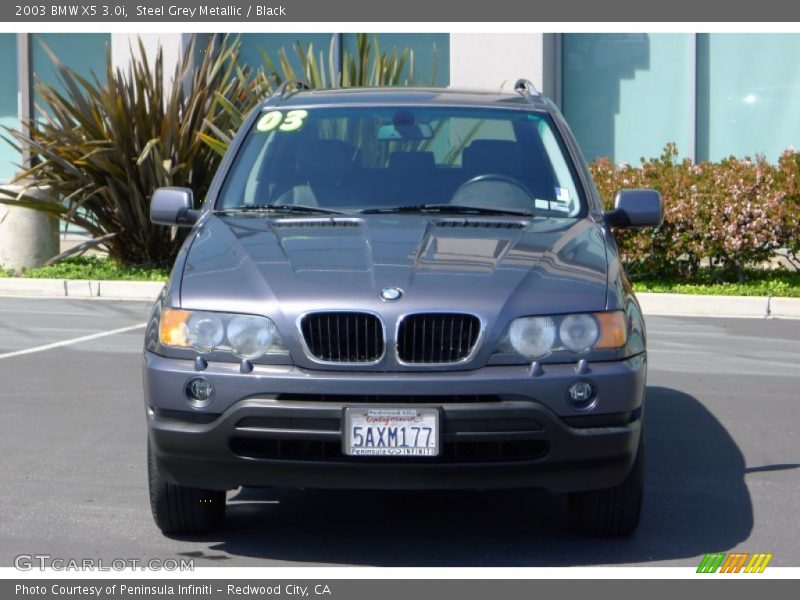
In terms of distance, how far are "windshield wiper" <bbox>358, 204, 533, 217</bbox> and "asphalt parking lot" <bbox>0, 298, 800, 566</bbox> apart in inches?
46.4

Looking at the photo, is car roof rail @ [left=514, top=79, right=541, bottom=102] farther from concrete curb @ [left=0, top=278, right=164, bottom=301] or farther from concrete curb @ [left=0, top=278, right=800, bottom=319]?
concrete curb @ [left=0, top=278, right=164, bottom=301]

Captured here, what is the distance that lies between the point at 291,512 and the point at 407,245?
1206mm

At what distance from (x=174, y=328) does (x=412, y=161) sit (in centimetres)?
167

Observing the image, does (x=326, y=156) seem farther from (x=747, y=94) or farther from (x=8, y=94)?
(x=8, y=94)

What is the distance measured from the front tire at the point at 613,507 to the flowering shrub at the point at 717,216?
822 centimetres

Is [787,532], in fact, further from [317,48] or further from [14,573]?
[317,48]

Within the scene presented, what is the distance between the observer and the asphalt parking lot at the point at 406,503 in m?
5.16

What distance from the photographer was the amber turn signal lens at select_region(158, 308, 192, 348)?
4941mm

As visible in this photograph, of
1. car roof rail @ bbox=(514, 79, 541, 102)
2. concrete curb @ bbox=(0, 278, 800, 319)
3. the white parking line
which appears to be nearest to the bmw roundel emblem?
car roof rail @ bbox=(514, 79, 541, 102)

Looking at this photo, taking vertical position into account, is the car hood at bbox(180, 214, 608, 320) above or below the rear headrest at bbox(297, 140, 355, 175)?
below

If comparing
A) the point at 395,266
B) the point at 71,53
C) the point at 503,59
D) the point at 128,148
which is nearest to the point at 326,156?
the point at 395,266

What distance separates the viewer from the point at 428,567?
496 cm

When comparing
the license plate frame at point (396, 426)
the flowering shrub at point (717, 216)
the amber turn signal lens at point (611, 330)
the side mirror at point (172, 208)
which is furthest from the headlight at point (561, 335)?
the flowering shrub at point (717, 216)

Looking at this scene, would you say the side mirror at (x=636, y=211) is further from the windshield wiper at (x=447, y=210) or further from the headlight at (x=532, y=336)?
the headlight at (x=532, y=336)
